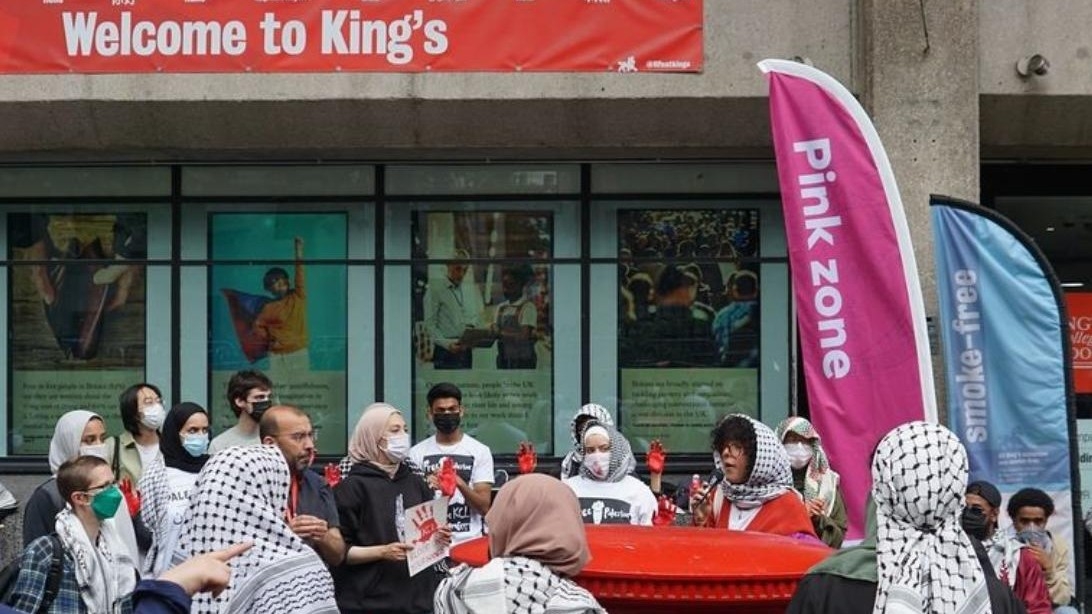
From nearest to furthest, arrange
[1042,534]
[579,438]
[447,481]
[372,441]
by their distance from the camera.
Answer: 1. [372,441]
2. [447,481]
3. [579,438]
4. [1042,534]

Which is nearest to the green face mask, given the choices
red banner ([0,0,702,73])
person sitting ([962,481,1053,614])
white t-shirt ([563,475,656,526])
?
white t-shirt ([563,475,656,526])

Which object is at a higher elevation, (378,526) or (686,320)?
(686,320)

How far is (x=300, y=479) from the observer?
740 centimetres

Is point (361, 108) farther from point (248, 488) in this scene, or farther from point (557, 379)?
point (248, 488)

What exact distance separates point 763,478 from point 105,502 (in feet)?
9.56

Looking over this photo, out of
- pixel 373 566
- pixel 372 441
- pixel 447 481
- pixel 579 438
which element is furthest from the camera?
pixel 579 438

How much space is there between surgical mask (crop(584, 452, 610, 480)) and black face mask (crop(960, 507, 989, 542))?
2011mm

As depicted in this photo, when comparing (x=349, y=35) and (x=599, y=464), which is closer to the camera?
(x=599, y=464)

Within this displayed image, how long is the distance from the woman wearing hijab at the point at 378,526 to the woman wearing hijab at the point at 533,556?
315 cm

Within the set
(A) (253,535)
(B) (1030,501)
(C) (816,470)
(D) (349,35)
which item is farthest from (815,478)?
(D) (349,35)

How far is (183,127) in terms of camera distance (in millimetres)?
14211

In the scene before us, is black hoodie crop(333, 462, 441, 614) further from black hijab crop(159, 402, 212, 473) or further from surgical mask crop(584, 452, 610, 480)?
surgical mask crop(584, 452, 610, 480)

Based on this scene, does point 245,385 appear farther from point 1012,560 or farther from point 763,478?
point 1012,560

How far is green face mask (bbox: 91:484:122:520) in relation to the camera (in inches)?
283
